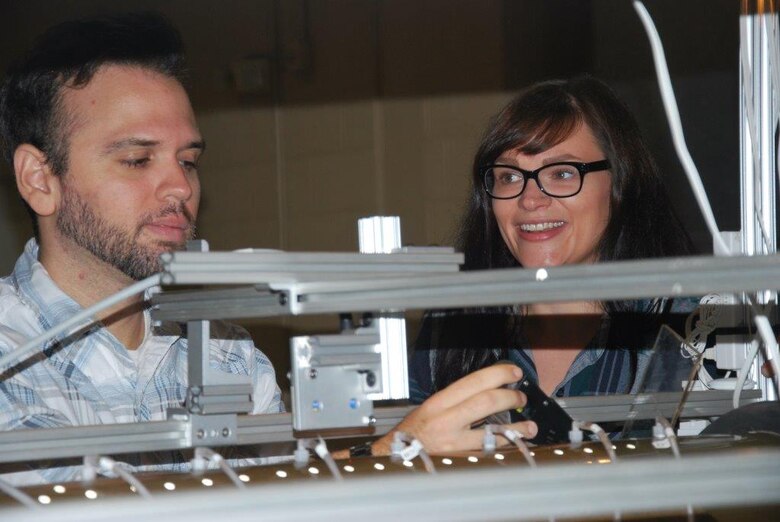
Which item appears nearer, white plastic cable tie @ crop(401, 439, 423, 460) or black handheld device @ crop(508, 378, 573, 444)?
white plastic cable tie @ crop(401, 439, 423, 460)

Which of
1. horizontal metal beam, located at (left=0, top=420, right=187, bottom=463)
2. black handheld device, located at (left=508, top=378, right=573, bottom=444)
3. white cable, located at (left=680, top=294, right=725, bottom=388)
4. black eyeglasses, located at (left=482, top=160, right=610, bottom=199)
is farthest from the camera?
black eyeglasses, located at (left=482, top=160, right=610, bottom=199)

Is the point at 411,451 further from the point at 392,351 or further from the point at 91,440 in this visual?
the point at 91,440

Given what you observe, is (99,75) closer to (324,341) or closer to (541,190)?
(541,190)

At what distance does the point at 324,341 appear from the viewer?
39.1 inches

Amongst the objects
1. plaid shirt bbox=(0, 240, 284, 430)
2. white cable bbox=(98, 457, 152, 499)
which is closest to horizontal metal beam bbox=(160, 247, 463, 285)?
white cable bbox=(98, 457, 152, 499)

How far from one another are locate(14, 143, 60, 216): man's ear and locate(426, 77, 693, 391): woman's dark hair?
29.1 inches

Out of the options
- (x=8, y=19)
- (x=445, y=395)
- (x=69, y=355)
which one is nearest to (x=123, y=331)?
(x=69, y=355)

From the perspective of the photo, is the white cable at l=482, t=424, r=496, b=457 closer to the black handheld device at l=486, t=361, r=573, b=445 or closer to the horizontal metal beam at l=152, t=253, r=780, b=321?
the black handheld device at l=486, t=361, r=573, b=445

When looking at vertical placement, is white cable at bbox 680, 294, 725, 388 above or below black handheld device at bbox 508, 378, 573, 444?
above

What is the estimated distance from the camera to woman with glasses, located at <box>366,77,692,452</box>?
1928 mm

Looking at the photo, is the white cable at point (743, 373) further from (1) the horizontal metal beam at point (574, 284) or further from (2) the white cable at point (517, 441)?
(1) the horizontal metal beam at point (574, 284)

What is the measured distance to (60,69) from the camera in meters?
1.89

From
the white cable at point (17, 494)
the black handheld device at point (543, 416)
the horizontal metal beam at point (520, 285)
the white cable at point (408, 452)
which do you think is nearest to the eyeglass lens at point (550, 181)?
the black handheld device at point (543, 416)

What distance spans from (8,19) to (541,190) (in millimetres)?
1858
